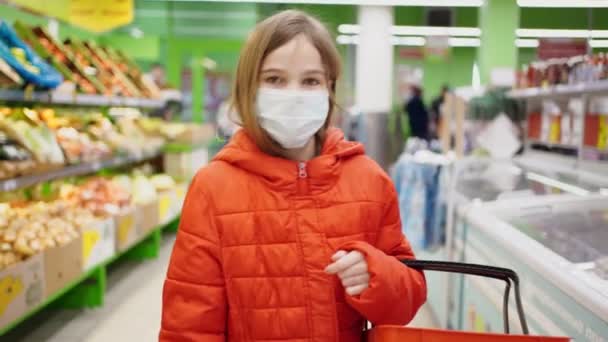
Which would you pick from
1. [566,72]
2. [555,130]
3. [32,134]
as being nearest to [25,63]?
[32,134]

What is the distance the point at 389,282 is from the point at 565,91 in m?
4.18

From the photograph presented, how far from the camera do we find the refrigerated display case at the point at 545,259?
1.96 metres

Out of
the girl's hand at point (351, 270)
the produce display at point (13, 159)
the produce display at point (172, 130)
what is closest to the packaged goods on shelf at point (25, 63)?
the produce display at point (13, 159)

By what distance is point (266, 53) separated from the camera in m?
1.48

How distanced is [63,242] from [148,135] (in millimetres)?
3470

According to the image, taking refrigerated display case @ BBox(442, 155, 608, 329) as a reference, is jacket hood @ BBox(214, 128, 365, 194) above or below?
above

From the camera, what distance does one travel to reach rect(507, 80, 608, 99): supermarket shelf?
429 cm

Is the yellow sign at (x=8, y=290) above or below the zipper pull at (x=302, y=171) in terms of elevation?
below

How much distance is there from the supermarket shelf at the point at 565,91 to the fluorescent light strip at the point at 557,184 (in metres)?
0.69

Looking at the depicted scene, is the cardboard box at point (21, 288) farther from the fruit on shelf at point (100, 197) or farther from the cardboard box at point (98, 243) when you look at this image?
the fruit on shelf at point (100, 197)

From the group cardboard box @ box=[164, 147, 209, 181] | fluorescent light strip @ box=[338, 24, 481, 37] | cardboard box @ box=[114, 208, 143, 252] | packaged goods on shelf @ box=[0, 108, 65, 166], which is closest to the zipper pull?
packaged goods on shelf @ box=[0, 108, 65, 166]

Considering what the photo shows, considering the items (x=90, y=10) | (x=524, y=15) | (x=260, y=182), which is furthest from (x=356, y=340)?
(x=524, y=15)

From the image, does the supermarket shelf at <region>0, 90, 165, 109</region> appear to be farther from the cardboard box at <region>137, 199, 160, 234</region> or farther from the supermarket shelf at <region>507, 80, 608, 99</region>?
the supermarket shelf at <region>507, 80, 608, 99</region>

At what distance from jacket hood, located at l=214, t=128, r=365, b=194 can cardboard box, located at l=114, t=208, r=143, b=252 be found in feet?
12.6
